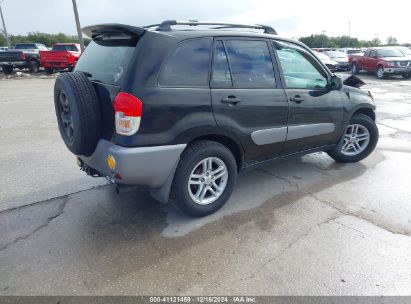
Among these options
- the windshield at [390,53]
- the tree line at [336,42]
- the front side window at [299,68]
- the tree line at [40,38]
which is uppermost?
the tree line at [40,38]

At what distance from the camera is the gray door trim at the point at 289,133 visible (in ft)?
11.6

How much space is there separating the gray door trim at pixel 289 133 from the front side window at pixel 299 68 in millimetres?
491

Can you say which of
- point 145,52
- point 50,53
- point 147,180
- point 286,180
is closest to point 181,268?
point 147,180

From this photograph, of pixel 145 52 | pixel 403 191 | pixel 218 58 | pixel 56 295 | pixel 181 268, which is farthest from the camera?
pixel 403 191

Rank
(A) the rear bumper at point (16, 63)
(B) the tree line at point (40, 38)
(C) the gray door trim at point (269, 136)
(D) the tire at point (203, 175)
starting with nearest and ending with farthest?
(D) the tire at point (203, 175)
(C) the gray door trim at point (269, 136)
(A) the rear bumper at point (16, 63)
(B) the tree line at point (40, 38)

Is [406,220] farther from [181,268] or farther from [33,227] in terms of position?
[33,227]

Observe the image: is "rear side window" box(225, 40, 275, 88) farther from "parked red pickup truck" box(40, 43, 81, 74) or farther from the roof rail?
"parked red pickup truck" box(40, 43, 81, 74)

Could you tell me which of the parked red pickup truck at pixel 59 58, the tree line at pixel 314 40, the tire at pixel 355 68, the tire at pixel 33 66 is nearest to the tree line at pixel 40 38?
the tree line at pixel 314 40

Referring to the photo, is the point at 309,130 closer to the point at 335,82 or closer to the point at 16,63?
the point at 335,82

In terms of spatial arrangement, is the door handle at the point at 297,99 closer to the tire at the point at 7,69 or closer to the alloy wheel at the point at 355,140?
the alloy wheel at the point at 355,140

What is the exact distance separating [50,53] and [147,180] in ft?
57.9

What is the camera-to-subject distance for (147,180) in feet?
9.50

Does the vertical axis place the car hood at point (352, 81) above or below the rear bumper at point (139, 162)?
above

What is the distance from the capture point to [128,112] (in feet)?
8.80
